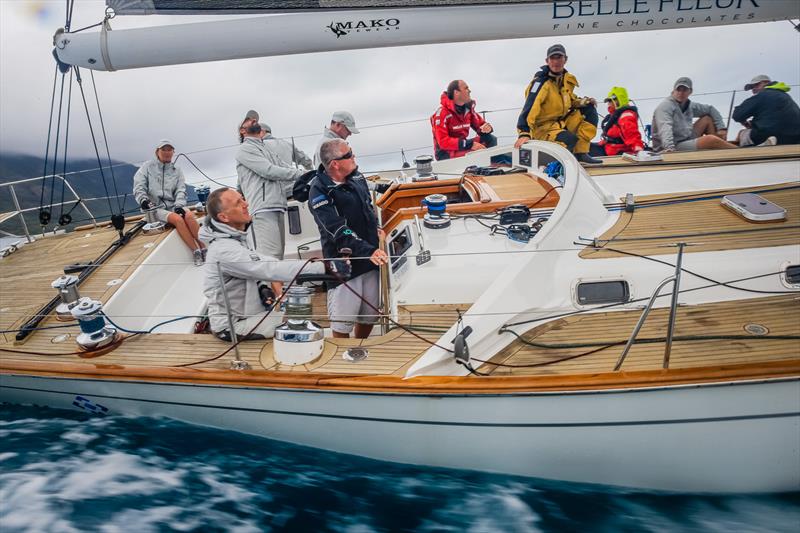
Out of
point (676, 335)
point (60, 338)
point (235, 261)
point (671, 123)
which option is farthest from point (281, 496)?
point (671, 123)

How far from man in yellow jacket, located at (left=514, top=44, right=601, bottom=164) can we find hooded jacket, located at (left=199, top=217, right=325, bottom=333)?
10.7ft

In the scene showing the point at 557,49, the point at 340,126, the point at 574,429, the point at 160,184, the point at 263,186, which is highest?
the point at 557,49

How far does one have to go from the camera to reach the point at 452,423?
1.92 metres

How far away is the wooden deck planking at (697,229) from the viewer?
7.81 ft

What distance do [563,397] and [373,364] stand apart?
0.87m

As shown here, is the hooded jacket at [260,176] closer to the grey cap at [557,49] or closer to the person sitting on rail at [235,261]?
the person sitting on rail at [235,261]

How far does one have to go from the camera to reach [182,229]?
4.35 meters

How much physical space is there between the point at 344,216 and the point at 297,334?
0.75m

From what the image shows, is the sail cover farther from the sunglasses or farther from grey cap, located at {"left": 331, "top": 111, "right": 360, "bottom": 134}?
grey cap, located at {"left": 331, "top": 111, "right": 360, "bottom": 134}

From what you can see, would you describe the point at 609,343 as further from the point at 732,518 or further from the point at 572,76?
the point at 572,76

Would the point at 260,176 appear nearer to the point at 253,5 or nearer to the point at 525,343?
the point at 253,5

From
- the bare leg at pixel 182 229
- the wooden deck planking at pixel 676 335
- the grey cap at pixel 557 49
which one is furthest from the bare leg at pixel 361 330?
the grey cap at pixel 557 49

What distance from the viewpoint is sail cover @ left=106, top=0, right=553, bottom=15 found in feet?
7.18


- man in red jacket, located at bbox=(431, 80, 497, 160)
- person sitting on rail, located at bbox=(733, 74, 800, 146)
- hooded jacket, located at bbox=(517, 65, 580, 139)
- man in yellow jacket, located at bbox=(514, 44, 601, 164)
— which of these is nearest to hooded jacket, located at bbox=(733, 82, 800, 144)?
person sitting on rail, located at bbox=(733, 74, 800, 146)
